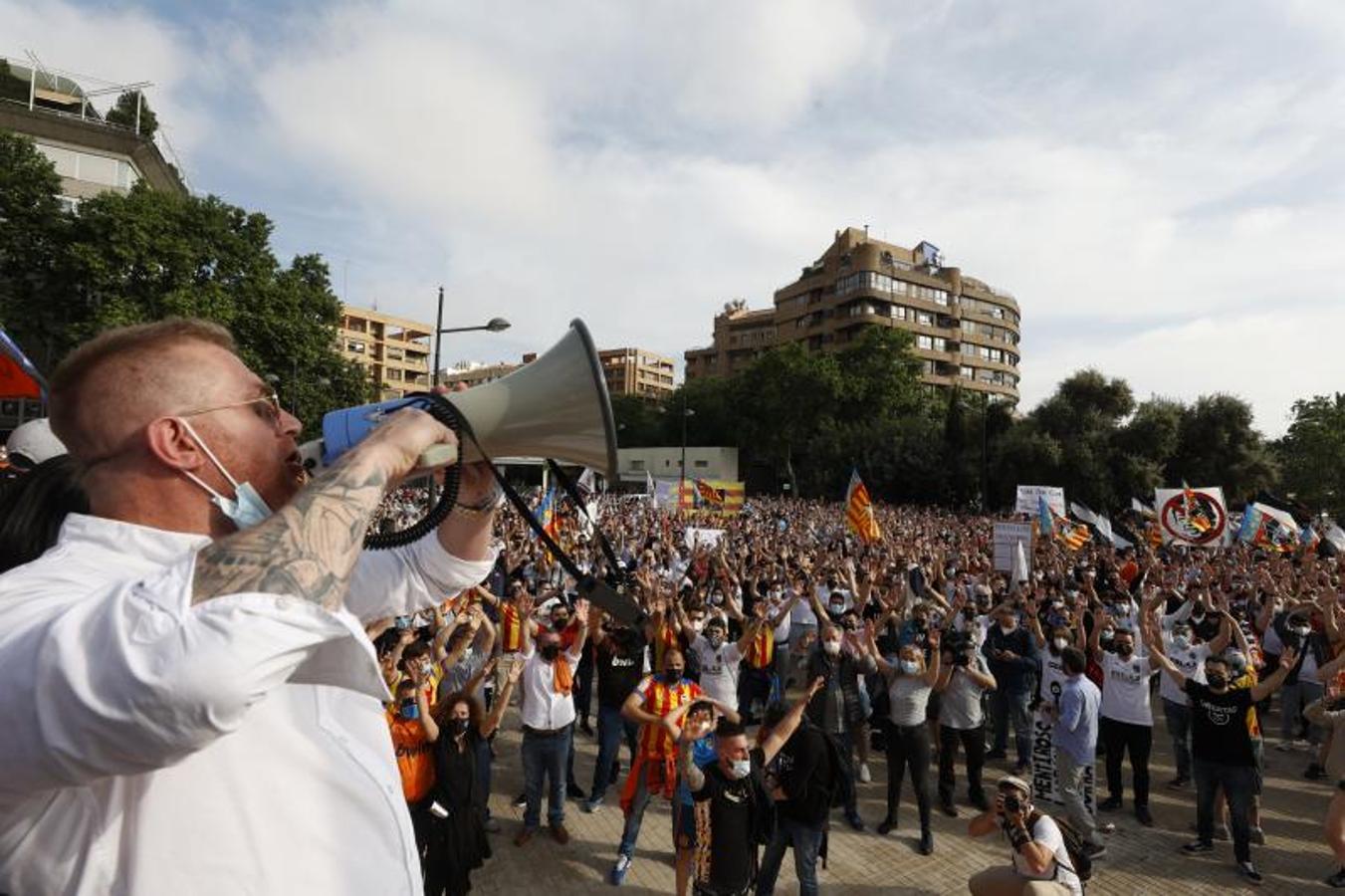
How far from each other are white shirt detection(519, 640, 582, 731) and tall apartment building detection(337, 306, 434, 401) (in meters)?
77.3

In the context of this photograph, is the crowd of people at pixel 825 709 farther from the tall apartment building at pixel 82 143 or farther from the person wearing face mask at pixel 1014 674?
the tall apartment building at pixel 82 143

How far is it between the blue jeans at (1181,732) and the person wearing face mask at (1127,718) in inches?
37.9

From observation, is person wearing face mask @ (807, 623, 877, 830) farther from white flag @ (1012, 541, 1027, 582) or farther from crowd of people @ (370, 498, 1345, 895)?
white flag @ (1012, 541, 1027, 582)

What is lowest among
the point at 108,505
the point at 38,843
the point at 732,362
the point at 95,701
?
the point at 38,843

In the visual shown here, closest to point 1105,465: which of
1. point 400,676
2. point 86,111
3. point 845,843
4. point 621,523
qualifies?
point 621,523

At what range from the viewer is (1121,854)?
6340 millimetres

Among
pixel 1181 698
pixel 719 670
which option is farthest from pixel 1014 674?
pixel 719 670

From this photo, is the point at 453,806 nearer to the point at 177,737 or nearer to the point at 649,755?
the point at 649,755

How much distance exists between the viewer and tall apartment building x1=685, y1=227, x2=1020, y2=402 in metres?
64.4

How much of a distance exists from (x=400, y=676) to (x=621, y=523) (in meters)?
18.1

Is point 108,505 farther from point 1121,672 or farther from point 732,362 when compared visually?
point 732,362

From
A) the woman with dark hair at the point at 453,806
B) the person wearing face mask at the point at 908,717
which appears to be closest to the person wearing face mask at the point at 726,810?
the woman with dark hair at the point at 453,806

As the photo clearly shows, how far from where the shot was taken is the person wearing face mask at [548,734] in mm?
6340

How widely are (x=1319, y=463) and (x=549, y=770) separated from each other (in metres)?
45.0
